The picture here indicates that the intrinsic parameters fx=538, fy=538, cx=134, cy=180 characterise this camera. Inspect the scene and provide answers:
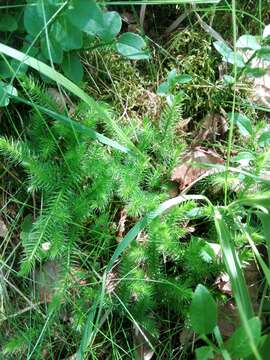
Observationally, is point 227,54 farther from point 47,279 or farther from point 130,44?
point 47,279

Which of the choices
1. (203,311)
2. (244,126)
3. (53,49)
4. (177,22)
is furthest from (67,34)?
(203,311)

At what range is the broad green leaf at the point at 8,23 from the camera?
57.4 inches

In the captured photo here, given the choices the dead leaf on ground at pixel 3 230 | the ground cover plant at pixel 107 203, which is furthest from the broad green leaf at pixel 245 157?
the dead leaf on ground at pixel 3 230

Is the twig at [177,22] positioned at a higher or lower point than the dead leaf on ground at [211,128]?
higher

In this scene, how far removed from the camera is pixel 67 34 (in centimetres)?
139

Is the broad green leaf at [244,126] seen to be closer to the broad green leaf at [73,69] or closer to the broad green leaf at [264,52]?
the broad green leaf at [264,52]

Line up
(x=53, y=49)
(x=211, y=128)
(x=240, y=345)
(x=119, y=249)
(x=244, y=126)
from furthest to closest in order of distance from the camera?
(x=211, y=128) → (x=244, y=126) → (x=53, y=49) → (x=119, y=249) → (x=240, y=345)

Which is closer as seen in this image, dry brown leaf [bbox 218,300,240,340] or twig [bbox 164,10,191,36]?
dry brown leaf [bbox 218,300,240,340]

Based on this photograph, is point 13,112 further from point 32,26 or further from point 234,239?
point 234,239

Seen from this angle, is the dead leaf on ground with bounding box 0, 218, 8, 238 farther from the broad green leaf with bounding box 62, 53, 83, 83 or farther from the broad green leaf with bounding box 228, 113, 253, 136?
the broad green leaf with bounding box 228, 113, 253, 136

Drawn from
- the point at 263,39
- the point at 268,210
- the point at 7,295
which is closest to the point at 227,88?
the point at 263,39

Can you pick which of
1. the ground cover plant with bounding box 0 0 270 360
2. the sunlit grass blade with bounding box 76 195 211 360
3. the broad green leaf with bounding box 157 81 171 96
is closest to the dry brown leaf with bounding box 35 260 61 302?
the ground cover plant with bounding box 0 0 270 360

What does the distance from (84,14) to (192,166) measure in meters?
0.53

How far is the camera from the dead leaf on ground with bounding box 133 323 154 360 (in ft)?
4.64
